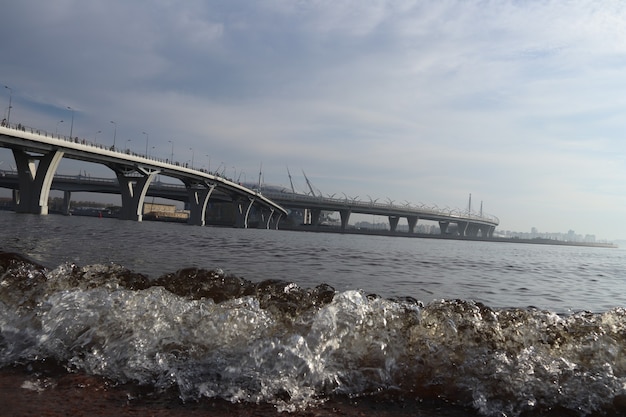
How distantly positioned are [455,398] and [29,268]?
7.16 m

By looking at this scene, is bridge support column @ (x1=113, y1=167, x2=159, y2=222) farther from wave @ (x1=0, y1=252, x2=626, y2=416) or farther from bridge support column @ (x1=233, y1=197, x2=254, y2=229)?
wave @ (x1=0, y1=252, x2=626, y2=416)

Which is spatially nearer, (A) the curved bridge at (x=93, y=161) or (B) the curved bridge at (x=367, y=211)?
(A) the curved bridge at (x=93, y=161)

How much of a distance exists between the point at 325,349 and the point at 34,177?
74759mm

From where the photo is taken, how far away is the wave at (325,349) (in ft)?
13.6

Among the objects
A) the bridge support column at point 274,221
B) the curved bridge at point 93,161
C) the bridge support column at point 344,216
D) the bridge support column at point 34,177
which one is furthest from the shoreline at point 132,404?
the bridge support column at point 344,216

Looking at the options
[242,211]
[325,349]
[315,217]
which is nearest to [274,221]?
[315,217]

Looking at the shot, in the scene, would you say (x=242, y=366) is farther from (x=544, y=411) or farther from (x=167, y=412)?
(x=544, y=411)

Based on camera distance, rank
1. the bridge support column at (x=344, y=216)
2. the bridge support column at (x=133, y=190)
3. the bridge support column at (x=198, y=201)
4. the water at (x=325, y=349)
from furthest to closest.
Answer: the bridge support column at (x=344, y=216) → the bridge support column at (x=198, y=201) → the bridge support column at (x=133, y=190) → the water at (x=325, y=349)

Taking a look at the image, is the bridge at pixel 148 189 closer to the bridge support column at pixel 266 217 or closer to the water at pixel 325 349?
the bridge support column at pixel 266 217

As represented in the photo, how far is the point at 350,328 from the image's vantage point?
5117 millimetres

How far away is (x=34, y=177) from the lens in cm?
6681

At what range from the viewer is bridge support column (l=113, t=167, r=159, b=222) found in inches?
3381

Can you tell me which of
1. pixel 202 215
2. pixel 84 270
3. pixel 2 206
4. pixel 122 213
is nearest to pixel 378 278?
pixel 84 270

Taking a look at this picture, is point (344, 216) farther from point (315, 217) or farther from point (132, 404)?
point (132, 404)
